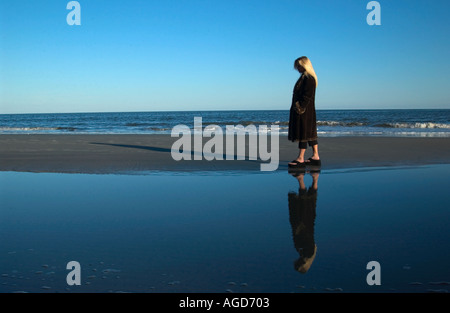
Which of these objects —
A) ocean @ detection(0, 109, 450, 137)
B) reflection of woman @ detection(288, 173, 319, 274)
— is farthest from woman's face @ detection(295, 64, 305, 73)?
ocean @ detection(0, 109, 450, 137)

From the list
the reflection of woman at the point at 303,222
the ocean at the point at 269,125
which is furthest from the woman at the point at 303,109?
the ocean at the point at 269,125

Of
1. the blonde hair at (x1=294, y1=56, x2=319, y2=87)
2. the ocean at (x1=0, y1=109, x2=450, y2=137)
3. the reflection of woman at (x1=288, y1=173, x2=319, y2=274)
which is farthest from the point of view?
the ocean at (x1=0, y1=109, x2=450, y2=137)

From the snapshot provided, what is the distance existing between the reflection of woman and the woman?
146 cm

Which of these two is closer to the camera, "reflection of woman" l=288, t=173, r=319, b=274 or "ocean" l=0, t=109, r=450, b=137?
"reflection of woman" l=288, t=173, r=319, b=274

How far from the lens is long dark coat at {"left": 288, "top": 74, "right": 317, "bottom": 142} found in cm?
673

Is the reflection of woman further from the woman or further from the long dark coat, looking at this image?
the long dark coat

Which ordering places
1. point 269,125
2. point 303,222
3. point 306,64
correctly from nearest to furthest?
point 303,222 → point 306,64 → point 269,125

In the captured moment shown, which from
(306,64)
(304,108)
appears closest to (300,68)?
(306,64)

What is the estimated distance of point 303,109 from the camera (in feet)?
22.3

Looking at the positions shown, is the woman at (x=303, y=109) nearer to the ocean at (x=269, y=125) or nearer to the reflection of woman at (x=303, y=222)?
the reflection of woman at (x=303, y=222)

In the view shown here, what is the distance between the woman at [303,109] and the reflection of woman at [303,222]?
4.78 feet

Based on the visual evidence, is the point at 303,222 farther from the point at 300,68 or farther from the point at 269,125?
the point at 269,125

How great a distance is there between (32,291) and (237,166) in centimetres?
526

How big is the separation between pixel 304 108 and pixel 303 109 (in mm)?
25
